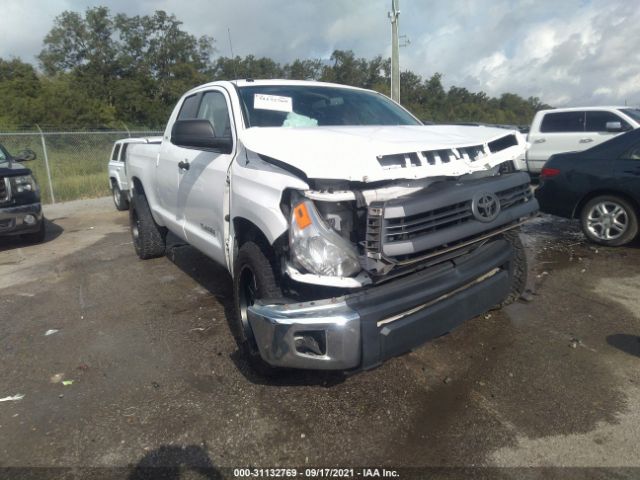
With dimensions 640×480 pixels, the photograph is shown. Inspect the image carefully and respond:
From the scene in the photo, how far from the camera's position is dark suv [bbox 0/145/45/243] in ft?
22.5

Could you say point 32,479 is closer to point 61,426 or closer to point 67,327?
point 61,426

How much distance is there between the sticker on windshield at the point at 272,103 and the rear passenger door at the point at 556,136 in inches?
319

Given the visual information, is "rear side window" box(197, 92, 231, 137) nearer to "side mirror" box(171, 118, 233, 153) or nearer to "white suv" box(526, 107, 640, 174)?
"side mirror" box(171, 118, 233, 153)

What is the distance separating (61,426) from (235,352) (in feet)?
3.99

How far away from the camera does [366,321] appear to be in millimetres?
2391

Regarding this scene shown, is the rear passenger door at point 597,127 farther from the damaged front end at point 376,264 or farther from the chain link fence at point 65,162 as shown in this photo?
the chain link fence at point 65,162

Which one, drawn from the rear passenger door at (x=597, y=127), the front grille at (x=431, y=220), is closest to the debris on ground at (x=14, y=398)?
the front grille at (x=431, y=220)

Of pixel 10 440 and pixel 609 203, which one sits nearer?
pixel 10 440

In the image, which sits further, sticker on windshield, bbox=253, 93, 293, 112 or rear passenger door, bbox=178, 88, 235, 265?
sticker on windshield, bbox=253, 93, 293, 112

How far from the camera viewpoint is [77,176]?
14.2m

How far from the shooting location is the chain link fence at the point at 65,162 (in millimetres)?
13203

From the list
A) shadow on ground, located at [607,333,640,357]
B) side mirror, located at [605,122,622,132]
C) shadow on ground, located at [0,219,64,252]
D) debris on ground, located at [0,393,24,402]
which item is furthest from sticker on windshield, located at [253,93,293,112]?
side mirror, located at [605,122,622,132]

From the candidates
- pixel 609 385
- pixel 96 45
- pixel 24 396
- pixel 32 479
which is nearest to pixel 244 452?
pixel 32 479

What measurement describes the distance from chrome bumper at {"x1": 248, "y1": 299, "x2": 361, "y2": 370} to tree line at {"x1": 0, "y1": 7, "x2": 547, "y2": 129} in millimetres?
22835
